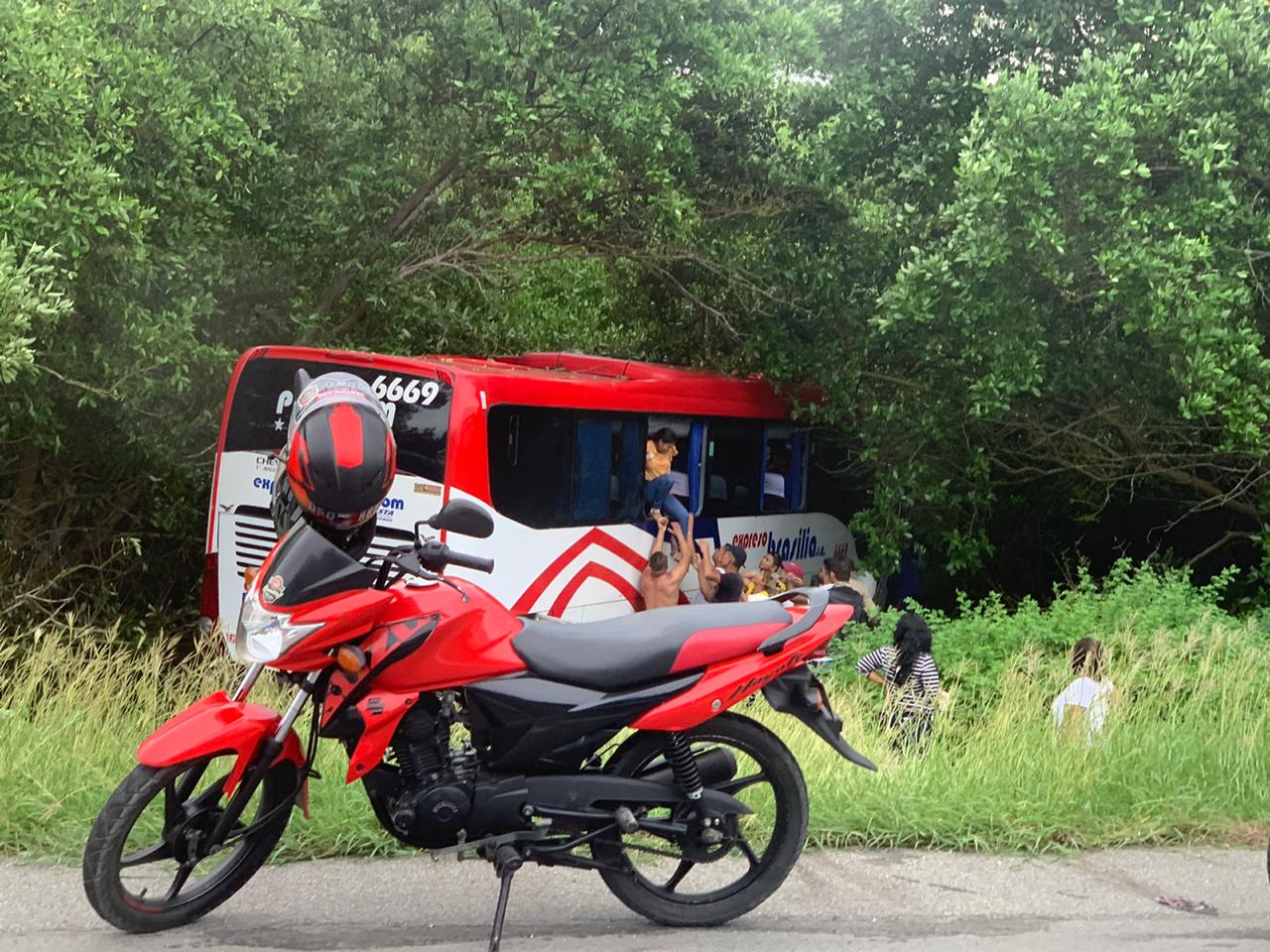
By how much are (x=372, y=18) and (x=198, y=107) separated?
8.01 ft

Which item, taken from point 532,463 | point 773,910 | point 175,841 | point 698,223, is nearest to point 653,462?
point 532,463

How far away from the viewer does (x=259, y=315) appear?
14.3 m

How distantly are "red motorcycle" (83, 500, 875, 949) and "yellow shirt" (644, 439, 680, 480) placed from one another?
9.12 m

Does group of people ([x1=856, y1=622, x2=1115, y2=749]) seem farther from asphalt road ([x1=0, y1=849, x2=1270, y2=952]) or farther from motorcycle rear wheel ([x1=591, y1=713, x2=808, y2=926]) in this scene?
motorcycle rear wheel ([x1=591, y1=713, x2=808, y2=926])

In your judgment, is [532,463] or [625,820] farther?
[532,463]

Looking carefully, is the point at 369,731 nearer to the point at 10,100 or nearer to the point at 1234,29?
the point at 10,100

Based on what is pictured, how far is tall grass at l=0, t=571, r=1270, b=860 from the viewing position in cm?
527

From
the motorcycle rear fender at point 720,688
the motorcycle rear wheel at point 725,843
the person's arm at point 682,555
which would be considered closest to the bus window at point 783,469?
the person's arm at point 682,555

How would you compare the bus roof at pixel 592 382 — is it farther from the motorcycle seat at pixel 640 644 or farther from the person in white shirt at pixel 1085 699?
the motorcycle seat at pixel 640 644

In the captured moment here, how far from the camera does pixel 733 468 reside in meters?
15.3

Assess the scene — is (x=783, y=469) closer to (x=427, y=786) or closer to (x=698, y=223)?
(x=698, y=223)

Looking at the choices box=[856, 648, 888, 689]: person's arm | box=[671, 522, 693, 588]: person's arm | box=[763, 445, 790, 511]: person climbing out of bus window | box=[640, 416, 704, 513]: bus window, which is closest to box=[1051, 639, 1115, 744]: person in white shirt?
box=[856, 648, 888, 689]: person's arm

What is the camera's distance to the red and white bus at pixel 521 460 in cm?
1151

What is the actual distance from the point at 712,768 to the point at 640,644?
1.60 ft
